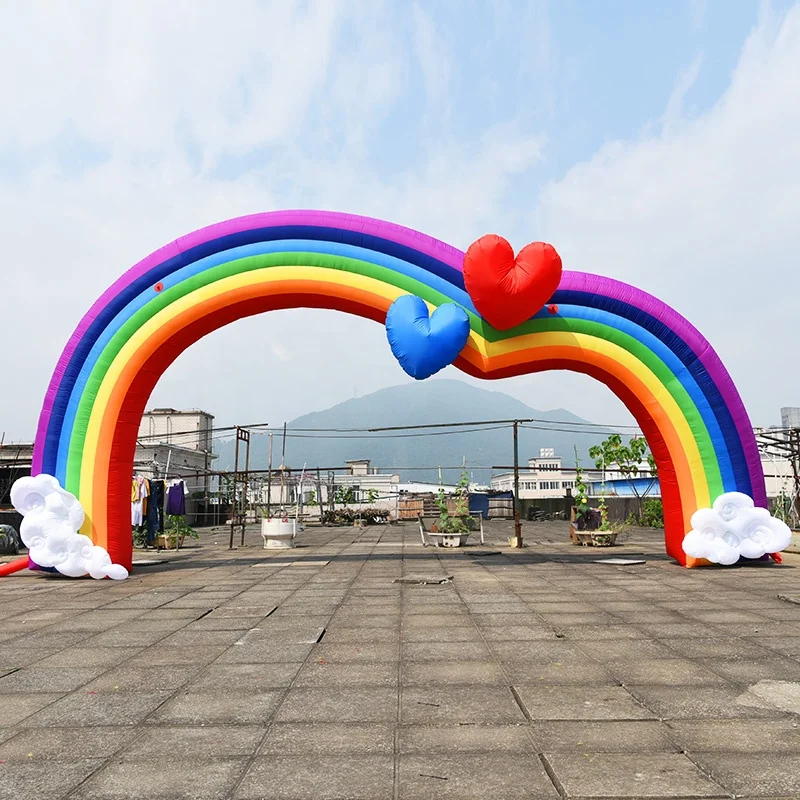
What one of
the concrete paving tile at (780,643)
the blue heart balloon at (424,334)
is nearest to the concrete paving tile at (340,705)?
the concrete paving tile at (780,643)

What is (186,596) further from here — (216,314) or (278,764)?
(278,764)

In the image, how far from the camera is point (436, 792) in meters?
2.87

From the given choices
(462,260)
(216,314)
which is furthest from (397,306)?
(216,314)

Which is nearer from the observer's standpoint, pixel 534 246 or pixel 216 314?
pixel 534 246

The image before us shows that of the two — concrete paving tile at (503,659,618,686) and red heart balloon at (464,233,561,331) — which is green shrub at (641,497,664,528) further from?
concrete paving tile at (503,659,618,686)

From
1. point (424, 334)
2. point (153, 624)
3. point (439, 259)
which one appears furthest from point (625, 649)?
point (439, 259)

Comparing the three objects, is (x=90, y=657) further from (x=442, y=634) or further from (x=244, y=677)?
(x=442, y=634)

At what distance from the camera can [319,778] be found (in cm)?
303

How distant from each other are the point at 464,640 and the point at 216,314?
22.9ft

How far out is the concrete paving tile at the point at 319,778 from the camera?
2.87m

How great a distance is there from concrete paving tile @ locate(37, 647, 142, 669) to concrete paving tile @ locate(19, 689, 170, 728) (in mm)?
787

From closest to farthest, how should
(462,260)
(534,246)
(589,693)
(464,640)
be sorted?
(589,693), (464,640), (534,246), (462,260)

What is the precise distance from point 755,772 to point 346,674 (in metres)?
2.63

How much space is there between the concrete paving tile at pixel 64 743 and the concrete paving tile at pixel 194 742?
11 cm
